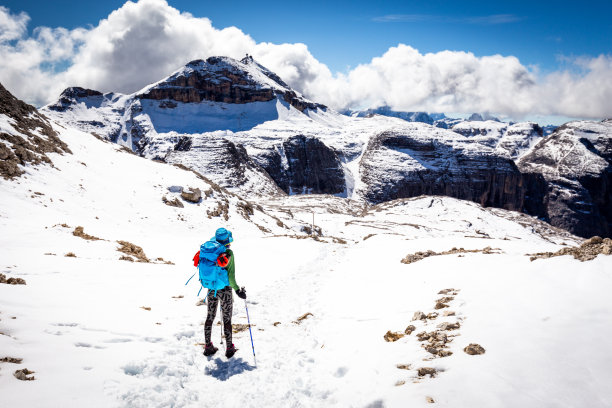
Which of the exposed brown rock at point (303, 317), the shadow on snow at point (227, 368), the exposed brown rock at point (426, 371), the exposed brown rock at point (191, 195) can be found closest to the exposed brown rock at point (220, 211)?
the exposed brown rock at point (191, 195)

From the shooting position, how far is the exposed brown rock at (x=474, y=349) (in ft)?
19.8

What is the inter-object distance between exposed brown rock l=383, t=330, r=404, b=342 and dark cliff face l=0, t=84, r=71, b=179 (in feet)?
89.9

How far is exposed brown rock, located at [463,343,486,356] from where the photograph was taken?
6029 millimetres

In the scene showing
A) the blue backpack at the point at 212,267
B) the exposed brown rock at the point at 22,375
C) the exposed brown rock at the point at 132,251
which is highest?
the blue backpack at the point at 212,267

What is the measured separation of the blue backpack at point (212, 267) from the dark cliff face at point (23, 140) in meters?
23.5

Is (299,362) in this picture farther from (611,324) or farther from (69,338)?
Answer: (611,324)

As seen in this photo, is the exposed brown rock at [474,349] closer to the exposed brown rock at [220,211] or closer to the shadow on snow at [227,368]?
the shadow on snow at [227,368]

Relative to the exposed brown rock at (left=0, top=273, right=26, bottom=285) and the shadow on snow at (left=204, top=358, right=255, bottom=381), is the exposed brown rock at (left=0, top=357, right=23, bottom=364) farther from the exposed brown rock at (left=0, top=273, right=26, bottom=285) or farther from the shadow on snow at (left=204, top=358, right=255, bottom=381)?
the exposed brown rock at (left=0, top=273, right=26, bottom=285)

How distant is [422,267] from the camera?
13.4 metres

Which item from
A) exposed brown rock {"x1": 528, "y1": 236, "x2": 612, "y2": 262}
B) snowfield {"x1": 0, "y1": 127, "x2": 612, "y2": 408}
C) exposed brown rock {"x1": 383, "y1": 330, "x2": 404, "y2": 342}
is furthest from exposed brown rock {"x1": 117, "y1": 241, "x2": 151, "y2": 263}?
exposed brown rock {"x1": 528, "y1": 236, "x2": 612, "y2": 262}

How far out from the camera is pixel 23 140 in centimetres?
2811

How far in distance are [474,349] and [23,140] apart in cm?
3705

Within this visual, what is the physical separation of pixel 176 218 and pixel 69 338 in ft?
92.2

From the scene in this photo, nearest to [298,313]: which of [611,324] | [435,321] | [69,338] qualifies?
[435,321]
